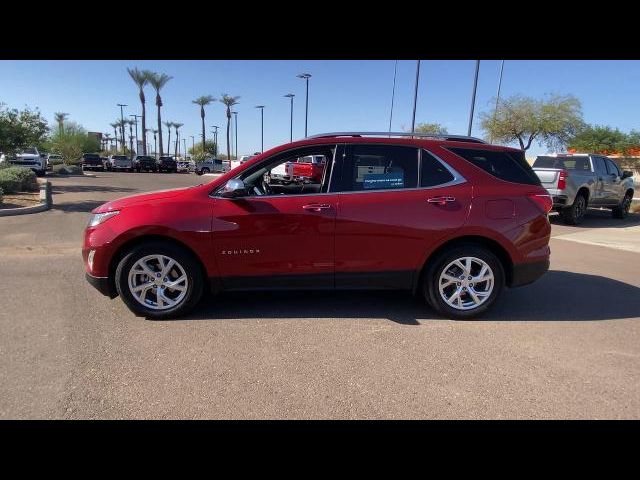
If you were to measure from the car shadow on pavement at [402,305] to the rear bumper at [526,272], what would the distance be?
0.38m

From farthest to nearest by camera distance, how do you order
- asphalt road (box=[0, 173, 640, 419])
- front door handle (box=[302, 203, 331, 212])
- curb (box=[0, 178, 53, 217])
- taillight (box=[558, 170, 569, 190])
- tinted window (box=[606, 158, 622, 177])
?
tinted window (box=[606, 158, 622, 177]) → taillight (box=[558, 170, 569, 190]) → curb (box=[0, 178, 53, 217]) → front door handle (box=[302, 203, 331, 212]) → asphalt road (box=[0, 173, 640, 419])

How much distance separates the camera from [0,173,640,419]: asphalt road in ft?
9.36

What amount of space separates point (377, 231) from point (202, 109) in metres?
71.1

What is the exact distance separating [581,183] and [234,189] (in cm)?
1089

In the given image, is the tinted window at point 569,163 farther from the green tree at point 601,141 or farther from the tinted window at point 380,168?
the green tree at point 601,141

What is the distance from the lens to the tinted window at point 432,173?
173 inches

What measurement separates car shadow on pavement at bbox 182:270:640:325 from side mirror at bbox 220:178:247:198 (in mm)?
1216

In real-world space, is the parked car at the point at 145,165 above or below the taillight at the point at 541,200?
below

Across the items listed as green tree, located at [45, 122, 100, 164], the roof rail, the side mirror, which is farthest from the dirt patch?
green tree, located at [45, 122, 100, 164]

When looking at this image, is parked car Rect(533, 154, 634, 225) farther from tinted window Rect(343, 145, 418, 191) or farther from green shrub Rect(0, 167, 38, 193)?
green shrub Rect(0, 167, 38, 193)

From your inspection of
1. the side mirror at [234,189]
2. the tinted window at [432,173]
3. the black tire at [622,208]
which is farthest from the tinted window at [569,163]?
the side mirror at [234,189]
